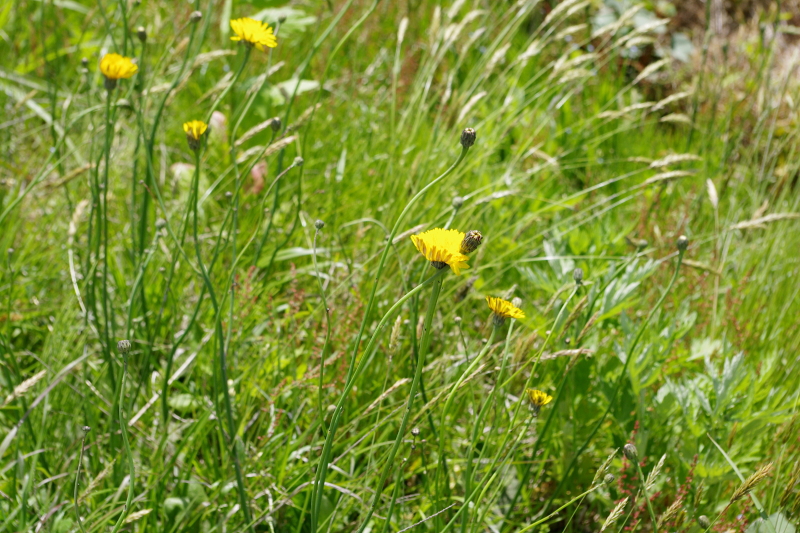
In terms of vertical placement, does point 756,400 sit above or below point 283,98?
below

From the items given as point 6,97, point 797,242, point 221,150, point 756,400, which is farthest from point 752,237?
point 6,97

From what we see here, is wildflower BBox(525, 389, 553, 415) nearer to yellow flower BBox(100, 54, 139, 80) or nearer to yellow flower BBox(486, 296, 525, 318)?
yellow flower BBox(486, 296, 525, 318)

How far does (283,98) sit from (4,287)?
1072 millimetres

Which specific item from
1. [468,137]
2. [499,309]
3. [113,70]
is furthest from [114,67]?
[499,309]

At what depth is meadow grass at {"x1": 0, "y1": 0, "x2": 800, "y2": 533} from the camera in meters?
1.16

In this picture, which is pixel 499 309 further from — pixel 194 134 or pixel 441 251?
pixel 194 134

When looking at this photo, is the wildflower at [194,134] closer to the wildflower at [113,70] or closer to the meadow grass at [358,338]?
the meadow grass at [358,338]

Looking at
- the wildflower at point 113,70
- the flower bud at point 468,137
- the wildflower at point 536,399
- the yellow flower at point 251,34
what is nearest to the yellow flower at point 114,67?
the wildflower at point 113,70

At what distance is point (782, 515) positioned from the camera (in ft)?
3.76

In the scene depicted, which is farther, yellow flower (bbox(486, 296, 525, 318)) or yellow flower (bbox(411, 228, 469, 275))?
yellow flower (bbox(486, 296, 525, 318))

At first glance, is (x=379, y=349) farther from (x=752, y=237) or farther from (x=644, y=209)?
(x=752, y=237)

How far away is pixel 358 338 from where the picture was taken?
825mm

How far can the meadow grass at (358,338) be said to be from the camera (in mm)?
1164

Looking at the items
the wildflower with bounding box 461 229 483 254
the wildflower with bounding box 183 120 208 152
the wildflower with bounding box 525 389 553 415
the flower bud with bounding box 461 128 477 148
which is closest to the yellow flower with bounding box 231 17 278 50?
the wildflower with bounding box 183 120 208 152
